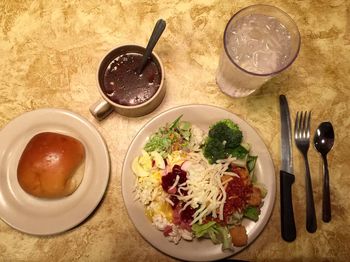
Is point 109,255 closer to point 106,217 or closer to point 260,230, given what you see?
point 106,217

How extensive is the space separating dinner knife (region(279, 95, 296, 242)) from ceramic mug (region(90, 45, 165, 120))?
0.53 meters

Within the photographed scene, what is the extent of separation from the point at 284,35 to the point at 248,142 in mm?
427

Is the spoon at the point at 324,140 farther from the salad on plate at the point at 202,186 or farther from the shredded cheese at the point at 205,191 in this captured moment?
the shredded cheese at the point at 205,191

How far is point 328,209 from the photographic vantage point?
4.52 ft

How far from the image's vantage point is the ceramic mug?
1.31 metres

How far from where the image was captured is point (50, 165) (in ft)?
4.31

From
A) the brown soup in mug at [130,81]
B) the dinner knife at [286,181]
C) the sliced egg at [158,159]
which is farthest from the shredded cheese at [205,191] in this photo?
the brown soup in mug at [130,81]

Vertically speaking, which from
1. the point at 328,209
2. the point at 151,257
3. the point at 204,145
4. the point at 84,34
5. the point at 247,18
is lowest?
the point at 151,257

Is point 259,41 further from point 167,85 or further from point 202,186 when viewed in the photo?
point 202,186

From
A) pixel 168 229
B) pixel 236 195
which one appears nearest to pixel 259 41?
pixel 236 195

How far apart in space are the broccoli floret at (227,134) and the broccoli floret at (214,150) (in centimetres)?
2

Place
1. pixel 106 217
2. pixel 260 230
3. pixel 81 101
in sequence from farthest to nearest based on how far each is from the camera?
Answer: pixel 81 101 → pixel 106 217 → pixel 260 230

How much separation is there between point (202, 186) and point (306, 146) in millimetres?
473

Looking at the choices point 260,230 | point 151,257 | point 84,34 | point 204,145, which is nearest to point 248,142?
point 204,145
